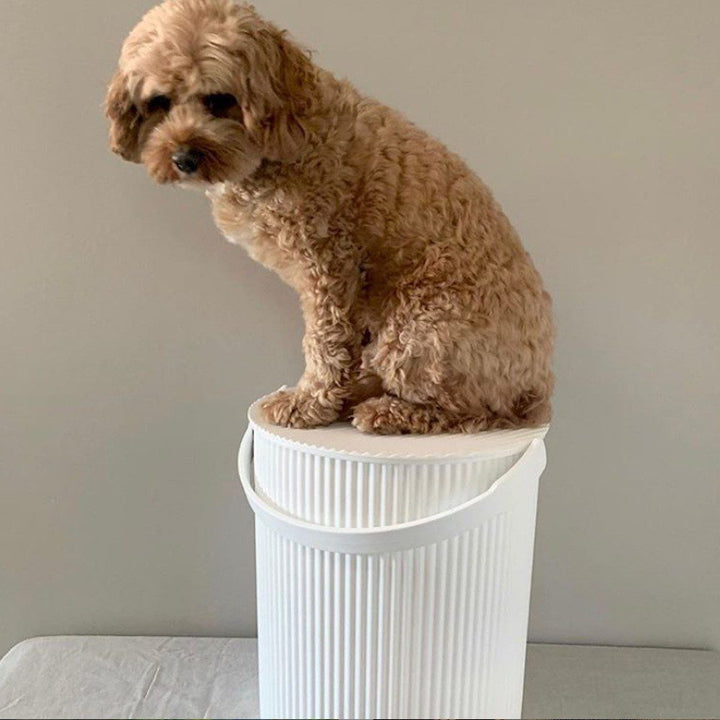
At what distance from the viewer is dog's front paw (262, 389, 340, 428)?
1152 millimetres

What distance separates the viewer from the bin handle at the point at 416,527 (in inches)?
40.2

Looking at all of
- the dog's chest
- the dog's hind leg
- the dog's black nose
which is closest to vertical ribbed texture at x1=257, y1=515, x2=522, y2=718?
the dog's hind leg

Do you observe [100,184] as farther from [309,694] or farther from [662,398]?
[662,398]

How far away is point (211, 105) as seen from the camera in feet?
3.34

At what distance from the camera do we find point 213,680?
131 cm

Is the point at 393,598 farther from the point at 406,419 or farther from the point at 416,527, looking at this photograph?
the point at 406,419

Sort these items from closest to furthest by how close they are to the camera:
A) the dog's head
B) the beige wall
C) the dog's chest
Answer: the dog's head, the dog's chest, the beige wall

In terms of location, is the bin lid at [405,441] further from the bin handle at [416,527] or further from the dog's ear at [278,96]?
the dog's ear at [278,96]

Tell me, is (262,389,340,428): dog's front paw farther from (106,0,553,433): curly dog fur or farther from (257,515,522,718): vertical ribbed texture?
(257,515,522,718): vertical ribbed texture

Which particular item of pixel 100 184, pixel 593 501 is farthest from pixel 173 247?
pixel 593 501

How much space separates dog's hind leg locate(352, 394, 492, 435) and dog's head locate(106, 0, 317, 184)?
36cm

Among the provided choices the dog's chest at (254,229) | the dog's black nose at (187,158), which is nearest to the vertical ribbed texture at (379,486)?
the dog's chest at (254,229)

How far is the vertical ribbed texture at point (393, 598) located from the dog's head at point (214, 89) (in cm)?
39

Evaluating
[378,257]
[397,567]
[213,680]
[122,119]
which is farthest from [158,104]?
[213,680]
